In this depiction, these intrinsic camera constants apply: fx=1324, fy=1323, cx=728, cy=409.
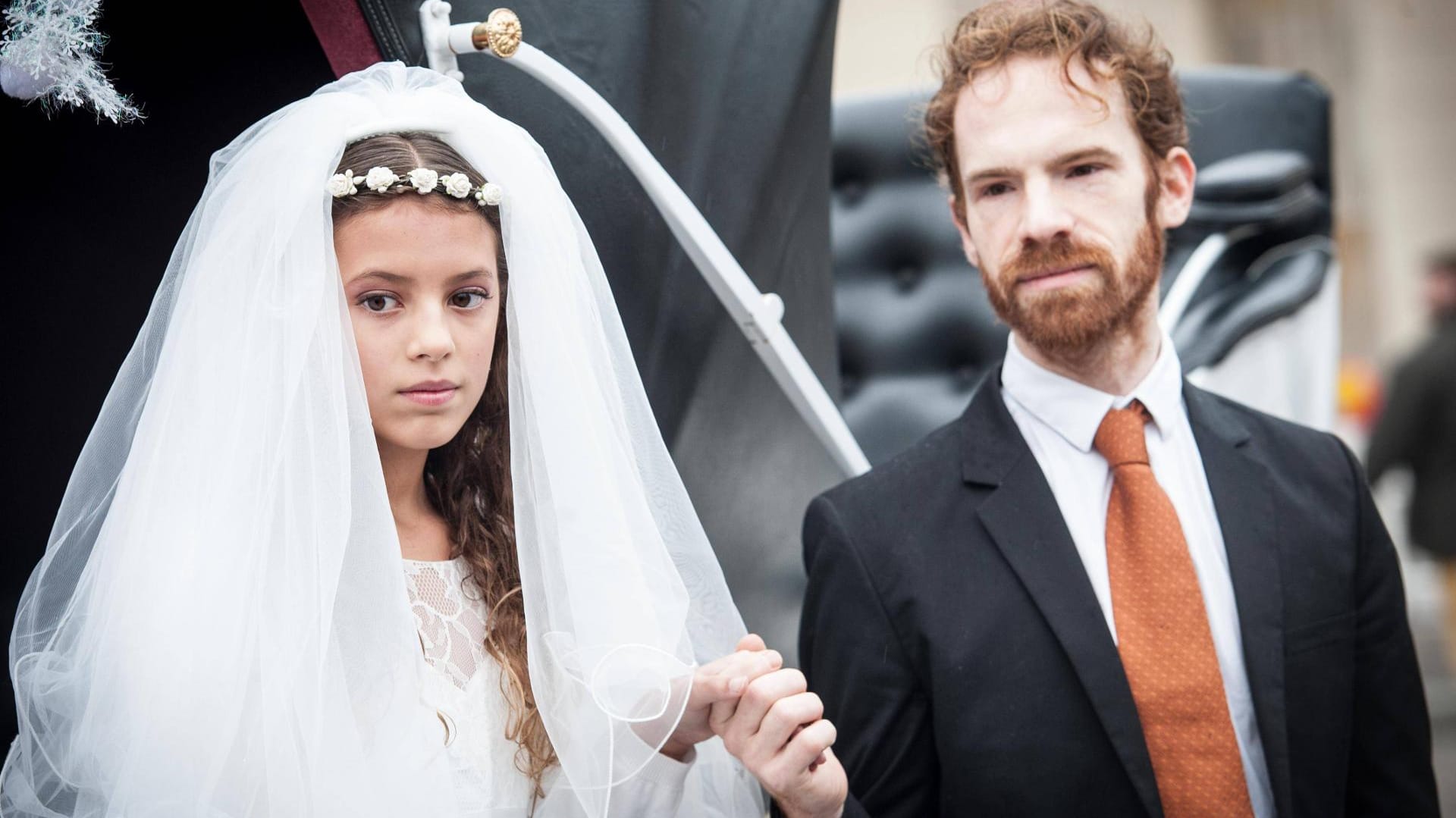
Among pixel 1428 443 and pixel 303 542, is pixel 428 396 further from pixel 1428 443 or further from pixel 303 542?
pixel 1428 443

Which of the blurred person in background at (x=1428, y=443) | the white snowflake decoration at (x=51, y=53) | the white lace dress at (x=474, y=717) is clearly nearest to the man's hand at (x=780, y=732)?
the white lace dress at (x=474, y=717)

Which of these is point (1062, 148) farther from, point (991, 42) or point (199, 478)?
point (199, 478)

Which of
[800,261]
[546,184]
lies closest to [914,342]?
[800,261]

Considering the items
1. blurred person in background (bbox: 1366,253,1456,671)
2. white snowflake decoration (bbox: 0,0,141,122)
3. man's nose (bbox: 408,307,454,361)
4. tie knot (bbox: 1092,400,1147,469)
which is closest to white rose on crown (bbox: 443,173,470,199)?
man's nose (bbox: 408,307,454,361)

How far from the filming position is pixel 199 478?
1201 millimetres

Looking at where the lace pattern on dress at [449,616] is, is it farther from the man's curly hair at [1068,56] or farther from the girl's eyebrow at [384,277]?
the man's curly hair at [1068,56]

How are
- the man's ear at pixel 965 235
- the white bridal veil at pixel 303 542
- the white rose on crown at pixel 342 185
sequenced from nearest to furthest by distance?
the white bridal veil at pixel 303 542
the white rose on crown at pixel 342 185
the man's ear at pixel 965 235

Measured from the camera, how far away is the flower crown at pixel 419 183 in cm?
128

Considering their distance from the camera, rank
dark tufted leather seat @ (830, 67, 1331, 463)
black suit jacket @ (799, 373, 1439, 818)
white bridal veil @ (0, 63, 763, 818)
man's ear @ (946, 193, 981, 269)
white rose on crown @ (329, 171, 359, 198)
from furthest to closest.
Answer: dark tufted leather seat @ (830, 67, 1331, 463) < man's ear @ (946, 193, 981, 269) < black suit jacket @ (799, 373, 1439, 818) < white rose on crown @ (329, 171, 359, 198) < white bridal veil @ (0, 63, 763, 818)

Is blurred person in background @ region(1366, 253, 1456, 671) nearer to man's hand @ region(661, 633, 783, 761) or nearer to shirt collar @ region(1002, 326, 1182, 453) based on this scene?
shirt collar @ region(1002, 326, 1182, 453)

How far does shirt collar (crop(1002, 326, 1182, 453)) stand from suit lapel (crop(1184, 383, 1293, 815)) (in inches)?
2.6

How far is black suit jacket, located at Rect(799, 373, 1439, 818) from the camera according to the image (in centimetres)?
161

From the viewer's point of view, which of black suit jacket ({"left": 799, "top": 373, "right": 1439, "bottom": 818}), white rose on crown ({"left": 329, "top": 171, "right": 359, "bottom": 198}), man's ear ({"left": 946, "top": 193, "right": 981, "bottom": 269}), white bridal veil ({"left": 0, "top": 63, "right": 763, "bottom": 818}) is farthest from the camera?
man's ear ({"left": 946, "top": 193, "right": 981, "bottom": 269})

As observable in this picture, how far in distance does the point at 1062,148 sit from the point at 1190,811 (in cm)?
85
